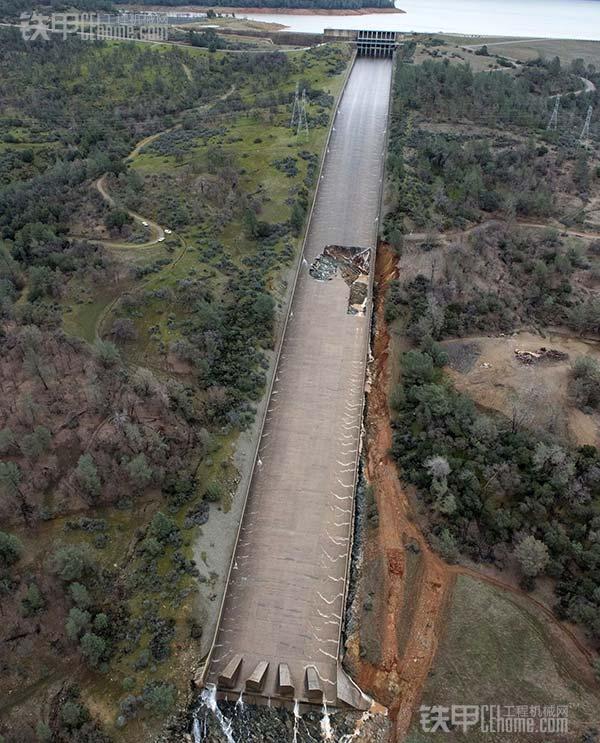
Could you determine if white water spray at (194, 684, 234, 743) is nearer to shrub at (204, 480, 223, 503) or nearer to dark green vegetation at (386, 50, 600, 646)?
shrub at (204, 480, 223, 503)

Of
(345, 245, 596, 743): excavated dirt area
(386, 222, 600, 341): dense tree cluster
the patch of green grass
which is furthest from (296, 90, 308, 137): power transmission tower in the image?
the patch of green grass

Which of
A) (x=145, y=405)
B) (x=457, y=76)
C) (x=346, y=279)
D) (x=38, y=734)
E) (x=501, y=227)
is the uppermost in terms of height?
(x=457, y=76)

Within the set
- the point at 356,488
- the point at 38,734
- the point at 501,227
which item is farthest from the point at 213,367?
the point at 501,227

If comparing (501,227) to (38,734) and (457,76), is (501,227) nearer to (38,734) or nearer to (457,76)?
(457,76)

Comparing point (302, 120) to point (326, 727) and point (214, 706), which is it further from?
point (326, 727)

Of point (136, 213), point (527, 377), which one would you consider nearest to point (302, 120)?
point (136, 213)
